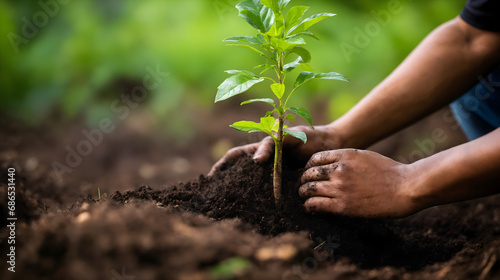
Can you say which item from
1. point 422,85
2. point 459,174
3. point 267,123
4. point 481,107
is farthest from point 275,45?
point 481,107

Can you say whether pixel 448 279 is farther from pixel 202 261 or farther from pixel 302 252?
pixel 202 261

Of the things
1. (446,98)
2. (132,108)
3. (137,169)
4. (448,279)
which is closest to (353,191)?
(448,279)

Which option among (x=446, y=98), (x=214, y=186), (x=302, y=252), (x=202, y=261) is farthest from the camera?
(x=446, y=98)

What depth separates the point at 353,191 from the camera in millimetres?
1307

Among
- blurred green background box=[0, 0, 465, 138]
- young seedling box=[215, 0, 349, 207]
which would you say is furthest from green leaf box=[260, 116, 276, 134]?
blurred green background box=[0, 0, 465, 138]

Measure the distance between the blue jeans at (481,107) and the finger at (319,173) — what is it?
1.00 m

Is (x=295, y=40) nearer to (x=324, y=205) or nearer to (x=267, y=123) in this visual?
(x=267, y=123)

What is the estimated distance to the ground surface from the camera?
84 cm

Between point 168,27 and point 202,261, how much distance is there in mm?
3321

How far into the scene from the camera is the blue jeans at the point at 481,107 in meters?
1.91

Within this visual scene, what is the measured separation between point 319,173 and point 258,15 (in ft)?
1.83

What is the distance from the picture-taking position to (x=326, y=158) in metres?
1.39

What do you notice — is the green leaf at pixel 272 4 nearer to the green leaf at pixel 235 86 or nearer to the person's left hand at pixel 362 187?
the green leaf at pixel 235 86

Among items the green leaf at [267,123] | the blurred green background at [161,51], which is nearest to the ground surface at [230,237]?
the green leaf at [267,123]
